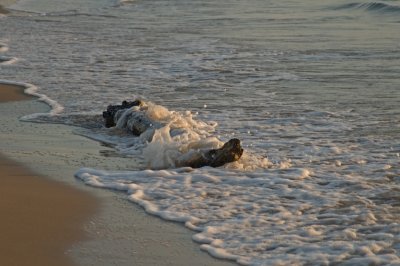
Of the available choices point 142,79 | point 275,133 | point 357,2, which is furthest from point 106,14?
point 275,133

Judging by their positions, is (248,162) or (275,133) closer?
(248,162)

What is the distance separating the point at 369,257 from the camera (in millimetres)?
5098

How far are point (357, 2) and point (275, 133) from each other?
17092 mm

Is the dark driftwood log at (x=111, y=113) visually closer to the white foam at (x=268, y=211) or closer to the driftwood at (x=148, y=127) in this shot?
the driftwood at (x=148, y=127)

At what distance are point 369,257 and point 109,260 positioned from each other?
146 centimetres

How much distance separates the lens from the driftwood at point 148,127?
23.6 feet

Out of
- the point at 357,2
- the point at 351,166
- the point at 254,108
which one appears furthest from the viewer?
the point at 357,2

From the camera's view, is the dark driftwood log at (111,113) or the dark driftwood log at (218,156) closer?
the dark driftwood log at (218,156)

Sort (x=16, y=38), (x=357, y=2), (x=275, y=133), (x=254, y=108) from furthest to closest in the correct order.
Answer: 1. (x=357, y=2)
2. (x=16, y=38)
3. (x=254, y=108)
4. (x=275, y=133)

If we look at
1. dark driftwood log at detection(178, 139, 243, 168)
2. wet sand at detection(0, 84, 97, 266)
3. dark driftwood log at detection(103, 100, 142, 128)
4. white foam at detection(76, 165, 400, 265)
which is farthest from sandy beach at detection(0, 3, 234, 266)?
dark driftwood log at detection(103, 100, 142, 128)

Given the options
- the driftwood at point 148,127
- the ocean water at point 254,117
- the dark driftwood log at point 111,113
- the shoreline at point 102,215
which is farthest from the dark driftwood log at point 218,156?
the dark driftwood log at point 111,113

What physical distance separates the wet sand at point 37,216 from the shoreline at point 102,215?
78 millimetres

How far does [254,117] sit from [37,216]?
3852 mm

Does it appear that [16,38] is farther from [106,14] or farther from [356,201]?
[356,201]
